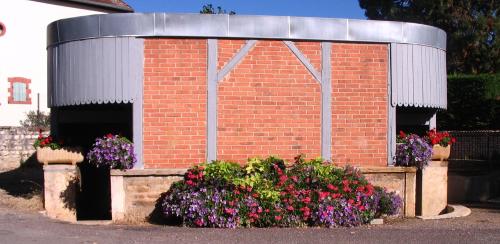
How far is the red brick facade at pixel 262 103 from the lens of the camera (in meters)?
11.2

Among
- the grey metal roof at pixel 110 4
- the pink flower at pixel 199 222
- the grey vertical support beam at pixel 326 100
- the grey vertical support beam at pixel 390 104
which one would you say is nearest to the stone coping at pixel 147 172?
the pink flower at pixel 199 222

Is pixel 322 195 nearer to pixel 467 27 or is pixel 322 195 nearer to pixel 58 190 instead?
pixel 58 190

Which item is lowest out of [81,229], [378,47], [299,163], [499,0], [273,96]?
[81,229]

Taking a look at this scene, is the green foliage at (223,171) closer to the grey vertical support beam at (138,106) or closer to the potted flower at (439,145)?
the grey vertical support beam at (138,106)

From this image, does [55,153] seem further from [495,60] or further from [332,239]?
[495,60]

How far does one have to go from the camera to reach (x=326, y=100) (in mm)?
11648

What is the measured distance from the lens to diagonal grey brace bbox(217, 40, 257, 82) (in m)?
11.3

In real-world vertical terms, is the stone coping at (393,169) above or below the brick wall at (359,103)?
below

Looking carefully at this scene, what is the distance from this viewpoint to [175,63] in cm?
1125

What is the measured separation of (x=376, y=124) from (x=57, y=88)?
6.00 m

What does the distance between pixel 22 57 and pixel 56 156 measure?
1914 centimetres

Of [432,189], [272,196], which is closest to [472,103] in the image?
[432,189]

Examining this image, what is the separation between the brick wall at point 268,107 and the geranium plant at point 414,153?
5.29 feet

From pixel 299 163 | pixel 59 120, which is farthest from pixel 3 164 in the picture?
pixel 299 163
